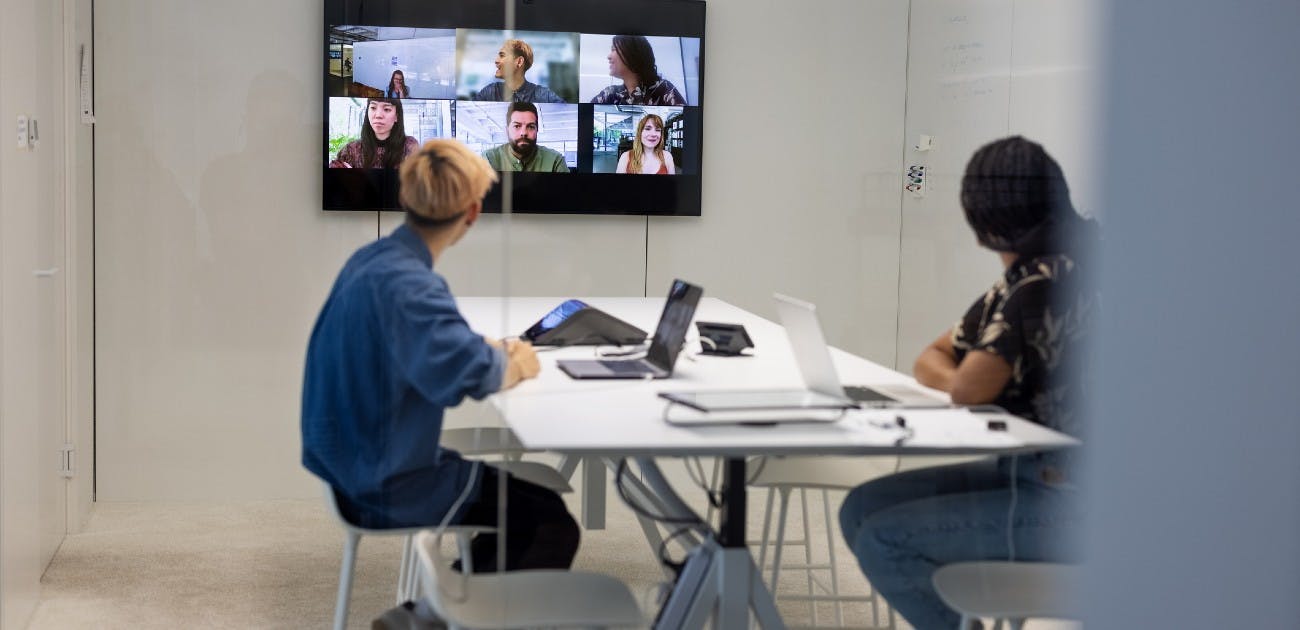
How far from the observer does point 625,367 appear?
2.45m

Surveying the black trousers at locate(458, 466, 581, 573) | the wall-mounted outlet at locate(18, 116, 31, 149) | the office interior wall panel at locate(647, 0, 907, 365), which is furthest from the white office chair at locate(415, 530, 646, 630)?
the wall-mounted outlet at locate(18, 116, 31, 149)

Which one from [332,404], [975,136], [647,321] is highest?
[975,136]

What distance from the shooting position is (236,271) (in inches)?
114

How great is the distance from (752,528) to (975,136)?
0.67 meters

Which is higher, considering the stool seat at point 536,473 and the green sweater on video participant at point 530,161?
the green sweater on video participant at point 530,161

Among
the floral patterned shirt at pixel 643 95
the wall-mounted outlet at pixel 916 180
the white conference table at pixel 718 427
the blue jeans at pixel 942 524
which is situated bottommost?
the blue jeans at pixel 942 524

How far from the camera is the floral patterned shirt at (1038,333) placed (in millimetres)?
2008

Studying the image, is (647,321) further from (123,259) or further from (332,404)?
(123,259)

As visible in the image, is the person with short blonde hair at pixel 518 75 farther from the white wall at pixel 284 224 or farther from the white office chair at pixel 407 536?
the white office chair at pixel 407 536

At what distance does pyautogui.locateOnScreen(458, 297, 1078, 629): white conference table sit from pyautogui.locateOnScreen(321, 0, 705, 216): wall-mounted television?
0.19 m

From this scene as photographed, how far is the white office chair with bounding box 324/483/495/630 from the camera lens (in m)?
2.24

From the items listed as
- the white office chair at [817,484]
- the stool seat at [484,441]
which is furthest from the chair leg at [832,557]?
the stool seat at [484,441]

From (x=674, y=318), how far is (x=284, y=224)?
38.1 inches

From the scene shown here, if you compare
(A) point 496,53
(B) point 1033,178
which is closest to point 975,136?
(B) point 1033,178
